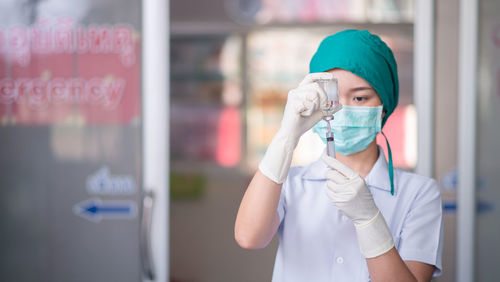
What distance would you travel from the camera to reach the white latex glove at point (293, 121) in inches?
37.5

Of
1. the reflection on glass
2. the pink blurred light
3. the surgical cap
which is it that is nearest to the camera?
the surgical cap

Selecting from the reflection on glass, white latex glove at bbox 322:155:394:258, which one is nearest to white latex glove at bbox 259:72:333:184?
white latex glove at bbox 322:155:394:258

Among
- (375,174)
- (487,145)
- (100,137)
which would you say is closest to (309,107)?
(375,174)

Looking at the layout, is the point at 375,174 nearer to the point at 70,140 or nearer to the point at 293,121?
the point at 293,121

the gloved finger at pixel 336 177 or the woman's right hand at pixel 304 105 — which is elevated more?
the woman's right hand at pixel 304 105

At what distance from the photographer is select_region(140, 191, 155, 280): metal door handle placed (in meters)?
2.02

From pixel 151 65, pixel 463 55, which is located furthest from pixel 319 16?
pixel 151 65

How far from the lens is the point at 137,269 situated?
2.10 meters

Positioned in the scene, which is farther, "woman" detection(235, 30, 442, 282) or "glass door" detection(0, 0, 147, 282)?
"glass door" detection(0, 0, 147, 282)

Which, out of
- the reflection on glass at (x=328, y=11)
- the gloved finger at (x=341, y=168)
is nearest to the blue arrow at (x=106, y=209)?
the gloved finger at (x=341, y=168)

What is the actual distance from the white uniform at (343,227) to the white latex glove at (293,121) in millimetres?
224

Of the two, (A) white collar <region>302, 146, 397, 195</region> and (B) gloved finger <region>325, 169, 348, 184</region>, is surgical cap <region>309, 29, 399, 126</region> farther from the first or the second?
(B) gloved finger <region>325, 169, 348, 184</region>

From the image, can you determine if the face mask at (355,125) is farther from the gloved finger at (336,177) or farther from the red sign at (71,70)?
the red sign at (71,70)

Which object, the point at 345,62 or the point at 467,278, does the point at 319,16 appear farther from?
the point at 345,62
